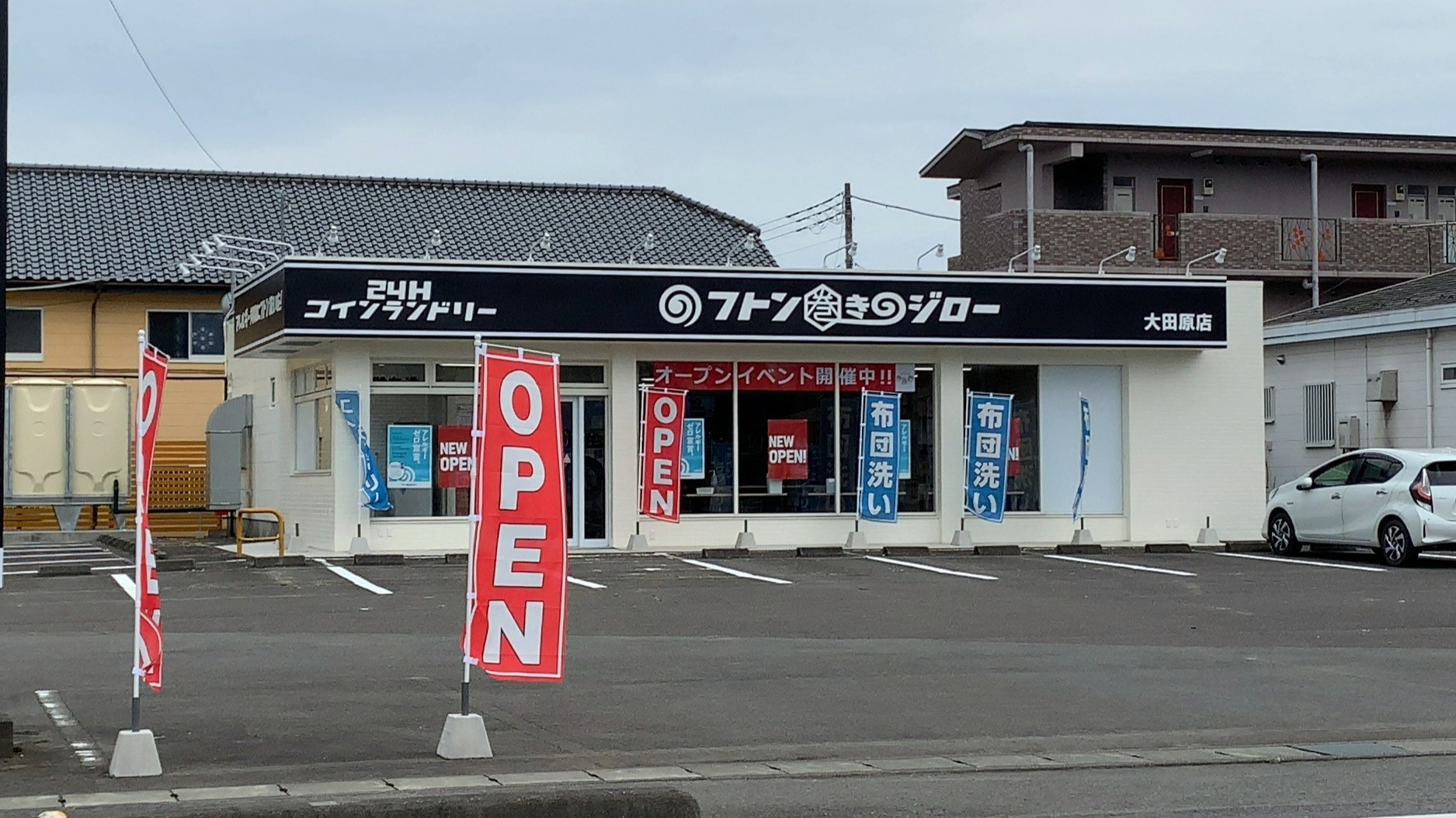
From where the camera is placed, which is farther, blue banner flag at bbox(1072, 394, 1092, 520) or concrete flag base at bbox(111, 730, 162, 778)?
blue banner flag at bbox(1072, 394, 1092, 520)

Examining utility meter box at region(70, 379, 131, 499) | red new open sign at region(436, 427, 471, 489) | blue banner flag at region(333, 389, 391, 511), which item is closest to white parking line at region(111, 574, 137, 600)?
blue banner flag at region(333, 389, 391, 511)

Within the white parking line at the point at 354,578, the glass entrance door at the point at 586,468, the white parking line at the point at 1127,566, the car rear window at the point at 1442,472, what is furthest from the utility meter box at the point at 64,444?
the car rear window at the point at 1442,472

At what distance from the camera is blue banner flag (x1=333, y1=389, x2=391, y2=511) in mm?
21906

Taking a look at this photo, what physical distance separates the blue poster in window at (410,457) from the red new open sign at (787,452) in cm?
458

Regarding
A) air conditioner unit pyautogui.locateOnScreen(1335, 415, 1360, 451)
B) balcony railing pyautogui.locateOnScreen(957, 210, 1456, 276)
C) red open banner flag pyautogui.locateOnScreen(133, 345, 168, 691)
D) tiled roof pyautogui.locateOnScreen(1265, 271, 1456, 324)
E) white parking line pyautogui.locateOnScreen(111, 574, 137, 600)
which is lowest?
white parking line pyautogui.locateOnScreen(111, 574, 137, 600)

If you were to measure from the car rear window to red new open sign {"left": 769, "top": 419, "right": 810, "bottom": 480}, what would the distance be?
312 inches

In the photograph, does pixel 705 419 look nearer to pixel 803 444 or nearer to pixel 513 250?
pixel 803 444

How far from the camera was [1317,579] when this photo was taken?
1895cm

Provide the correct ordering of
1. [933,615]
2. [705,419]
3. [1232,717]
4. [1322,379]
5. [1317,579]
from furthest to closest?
[1322,379]
[705,419]
[1317,579]
[933,615]
[1232,717]

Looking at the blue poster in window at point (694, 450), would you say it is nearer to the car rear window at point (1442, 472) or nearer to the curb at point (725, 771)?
the car rear window at point (1442, 472)

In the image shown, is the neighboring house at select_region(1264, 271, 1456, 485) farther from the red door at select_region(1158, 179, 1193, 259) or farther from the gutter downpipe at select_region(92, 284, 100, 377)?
the gutter downpipe at select_region(92, 284, 100, 377)

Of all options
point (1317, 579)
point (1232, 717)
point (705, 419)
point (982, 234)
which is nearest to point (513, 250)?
point (982, 234)

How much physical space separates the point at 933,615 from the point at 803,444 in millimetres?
8383

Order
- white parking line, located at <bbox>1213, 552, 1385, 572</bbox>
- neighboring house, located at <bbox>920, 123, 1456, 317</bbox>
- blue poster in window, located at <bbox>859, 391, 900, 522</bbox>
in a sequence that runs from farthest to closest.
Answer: neighboring house, located at <bbox>920, 123, 1456, 317</bbox>, blue poster in window, located at <bbox>859, 391, 900, 522</bbox>, white parking line, located at <bbox>1213, 552, 1385, 572</bbox>
